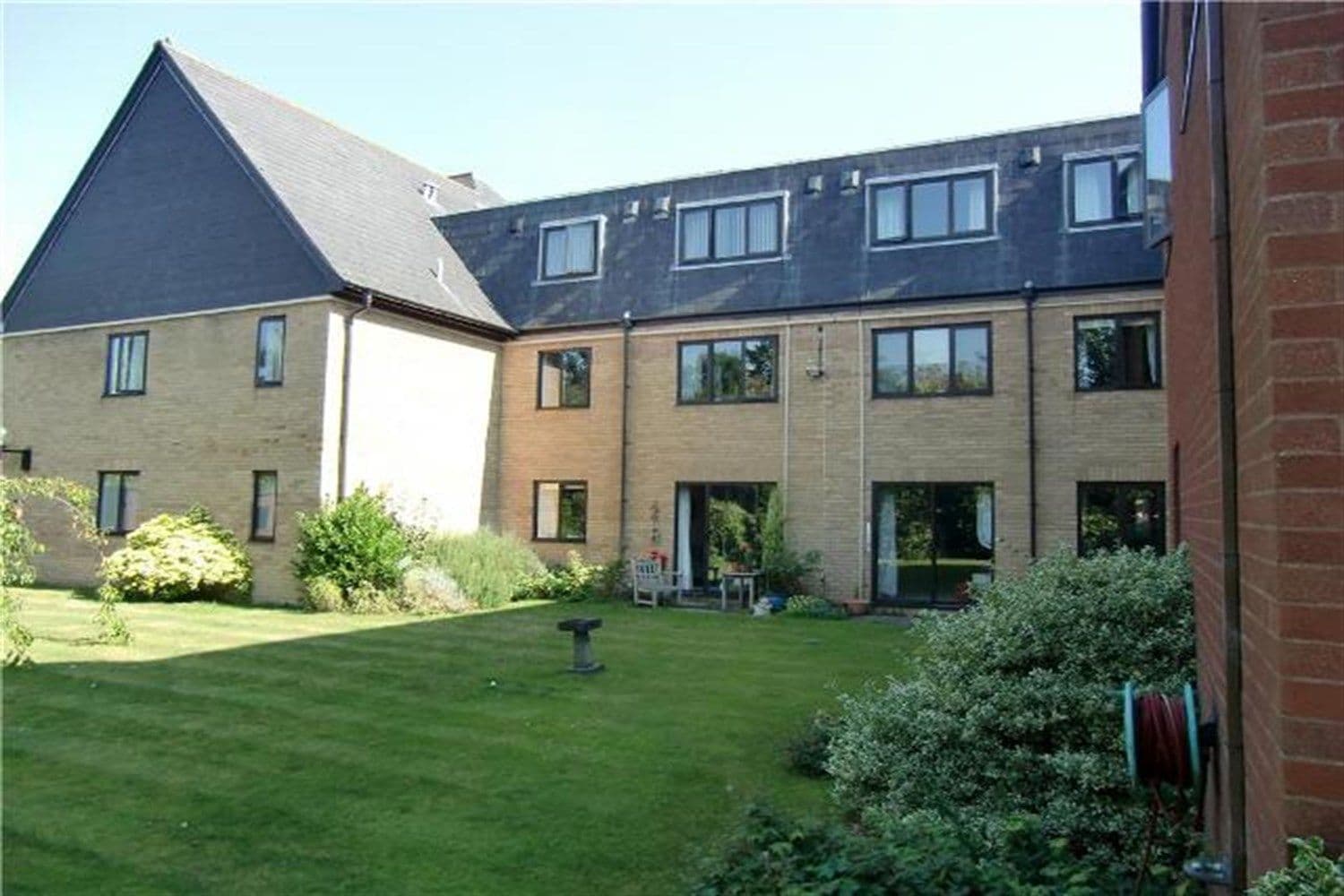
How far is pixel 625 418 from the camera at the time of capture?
20.1 metres

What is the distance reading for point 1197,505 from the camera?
5.21 metres

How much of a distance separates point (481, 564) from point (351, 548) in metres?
2.55

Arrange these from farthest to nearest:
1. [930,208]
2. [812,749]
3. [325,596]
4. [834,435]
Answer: [930,208], [834,435], [325,596], [812,749]

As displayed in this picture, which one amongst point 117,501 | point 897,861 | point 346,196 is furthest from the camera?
point 346,196

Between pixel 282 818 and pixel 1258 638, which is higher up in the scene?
pixel 1258 638

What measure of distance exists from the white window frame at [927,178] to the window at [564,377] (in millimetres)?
6731

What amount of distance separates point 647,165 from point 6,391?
17.2 meters

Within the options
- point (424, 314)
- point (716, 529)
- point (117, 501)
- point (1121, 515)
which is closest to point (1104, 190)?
point (1121, 515)

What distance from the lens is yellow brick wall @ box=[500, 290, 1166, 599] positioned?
640 inches

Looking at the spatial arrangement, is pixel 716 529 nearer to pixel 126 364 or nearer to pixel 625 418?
pixel 625 418

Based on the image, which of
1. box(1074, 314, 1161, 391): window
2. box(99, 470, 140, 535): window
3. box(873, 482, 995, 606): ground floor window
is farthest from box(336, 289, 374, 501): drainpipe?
box(1074, 314, 1161, 391): window

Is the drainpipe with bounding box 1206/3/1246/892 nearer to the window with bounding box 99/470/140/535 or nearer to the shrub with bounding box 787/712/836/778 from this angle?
the shrub with bounding box 787/712/836/778

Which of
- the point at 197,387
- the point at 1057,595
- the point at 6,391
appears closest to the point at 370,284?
the point at 197,387

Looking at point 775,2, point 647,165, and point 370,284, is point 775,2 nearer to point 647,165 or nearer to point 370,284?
point 370,284
